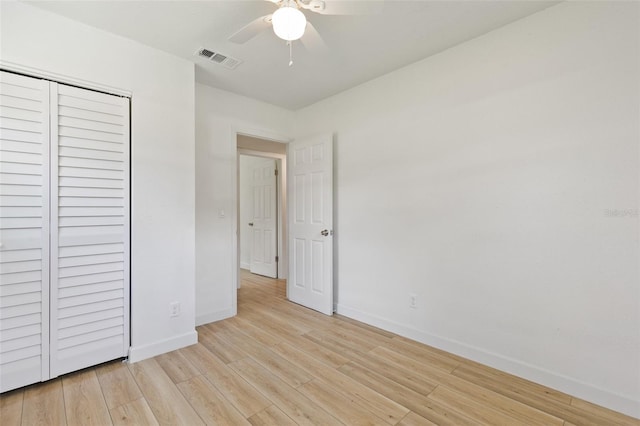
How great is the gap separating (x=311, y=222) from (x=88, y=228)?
214 cm

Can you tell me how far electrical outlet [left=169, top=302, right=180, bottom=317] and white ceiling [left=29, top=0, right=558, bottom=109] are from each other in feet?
7.16

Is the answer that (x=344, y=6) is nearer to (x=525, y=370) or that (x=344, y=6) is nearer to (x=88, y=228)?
(x=88, y=228)

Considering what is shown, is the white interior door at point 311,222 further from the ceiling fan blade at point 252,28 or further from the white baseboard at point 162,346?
the ceiling fan blade at point 252,28

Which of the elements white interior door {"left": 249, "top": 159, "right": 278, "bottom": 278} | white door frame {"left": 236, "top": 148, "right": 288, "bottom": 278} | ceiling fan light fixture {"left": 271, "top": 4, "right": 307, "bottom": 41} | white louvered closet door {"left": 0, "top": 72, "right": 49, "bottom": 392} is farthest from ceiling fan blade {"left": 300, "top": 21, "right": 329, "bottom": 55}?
white interior door {"left": 249, "top": 159, "right": 278, "bottom": 278}

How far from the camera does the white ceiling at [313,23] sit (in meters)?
1.92

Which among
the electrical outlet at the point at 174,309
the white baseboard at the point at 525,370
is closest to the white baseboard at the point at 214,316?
the electrical outlet at the point at 174,309

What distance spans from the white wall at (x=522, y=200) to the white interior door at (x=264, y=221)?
8.40ft

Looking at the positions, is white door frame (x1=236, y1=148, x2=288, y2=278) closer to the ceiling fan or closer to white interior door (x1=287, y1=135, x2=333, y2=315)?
white interior door (x1=287, y1=135, x2=333, y2=315)

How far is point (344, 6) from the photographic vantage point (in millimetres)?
1521

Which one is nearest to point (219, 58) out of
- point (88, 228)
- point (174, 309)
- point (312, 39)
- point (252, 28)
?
point (252, 28)

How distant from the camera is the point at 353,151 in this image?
3.21 m

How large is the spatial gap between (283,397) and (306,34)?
2263 mm

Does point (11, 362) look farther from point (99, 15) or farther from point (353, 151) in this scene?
point (353, 151)

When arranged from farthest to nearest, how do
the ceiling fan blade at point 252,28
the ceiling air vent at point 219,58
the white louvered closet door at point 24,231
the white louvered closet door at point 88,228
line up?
the ceiling air vent at point 219,58 < the white louvered closet door at point 88,228 < the white louvered closet door at point 24,231 < the ceiling fan blade at point 252,28
